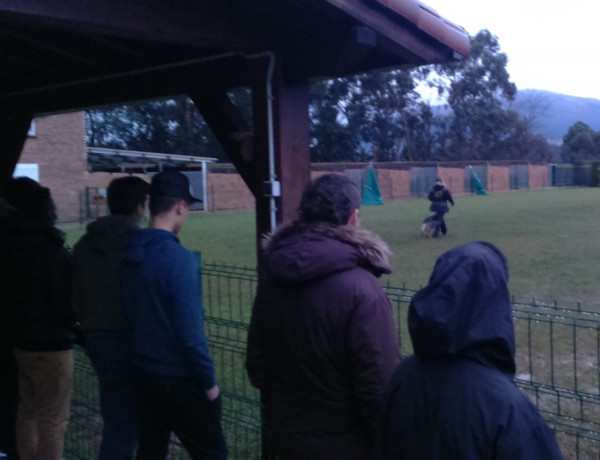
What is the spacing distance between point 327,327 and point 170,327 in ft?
2.40

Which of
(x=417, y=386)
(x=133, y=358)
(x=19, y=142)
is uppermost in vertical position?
(x=19, y=142)

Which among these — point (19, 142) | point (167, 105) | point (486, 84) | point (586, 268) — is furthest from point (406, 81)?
point (19, 142)

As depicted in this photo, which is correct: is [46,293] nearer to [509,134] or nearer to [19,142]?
[19,142]

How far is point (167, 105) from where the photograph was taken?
1940 inches

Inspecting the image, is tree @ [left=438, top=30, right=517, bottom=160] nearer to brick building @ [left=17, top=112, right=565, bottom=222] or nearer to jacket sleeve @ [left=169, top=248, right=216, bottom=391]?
brick building @ [left=17, top=112, right=565, bottom=222]

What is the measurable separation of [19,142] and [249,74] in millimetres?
2302

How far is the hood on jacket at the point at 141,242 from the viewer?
96.3 inches

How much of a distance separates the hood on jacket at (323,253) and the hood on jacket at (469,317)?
0.50 meters

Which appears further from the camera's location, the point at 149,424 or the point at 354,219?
the point at 149,424

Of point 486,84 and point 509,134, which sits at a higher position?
point 486,84

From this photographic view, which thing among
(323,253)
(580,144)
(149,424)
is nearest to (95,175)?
(149,424)

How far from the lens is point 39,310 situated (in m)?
3.13

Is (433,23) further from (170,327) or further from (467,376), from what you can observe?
(467,376)

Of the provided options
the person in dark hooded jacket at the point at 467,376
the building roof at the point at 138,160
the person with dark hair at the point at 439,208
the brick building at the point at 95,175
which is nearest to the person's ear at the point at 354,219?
the person in dark hooded jacket at the point at 467,376
